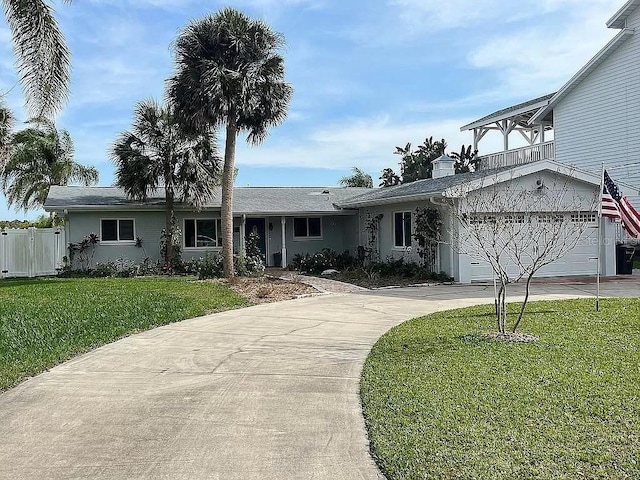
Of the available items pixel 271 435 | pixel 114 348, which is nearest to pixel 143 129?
pixel 114 348

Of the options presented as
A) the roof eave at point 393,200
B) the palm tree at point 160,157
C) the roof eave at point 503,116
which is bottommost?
the roof eave at point 393,200

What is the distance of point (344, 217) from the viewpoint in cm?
2530

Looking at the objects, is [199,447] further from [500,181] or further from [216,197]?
[216,197]

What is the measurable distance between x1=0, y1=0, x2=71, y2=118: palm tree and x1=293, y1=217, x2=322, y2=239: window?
1274 cm

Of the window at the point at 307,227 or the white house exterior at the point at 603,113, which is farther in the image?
the window at the point at 307,227

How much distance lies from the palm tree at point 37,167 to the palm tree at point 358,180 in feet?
83.6

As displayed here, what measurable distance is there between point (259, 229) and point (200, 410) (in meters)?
19.2

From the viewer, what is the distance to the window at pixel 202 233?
22.9 m

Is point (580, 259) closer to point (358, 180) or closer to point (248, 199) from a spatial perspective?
point (248, 199)

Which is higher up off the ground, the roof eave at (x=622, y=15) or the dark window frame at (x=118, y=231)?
the roof eave at (x=622, y=15)

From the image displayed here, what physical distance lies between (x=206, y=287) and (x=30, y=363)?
891 cm

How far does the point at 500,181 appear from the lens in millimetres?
16891

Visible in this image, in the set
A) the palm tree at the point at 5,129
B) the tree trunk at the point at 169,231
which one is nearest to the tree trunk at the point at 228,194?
the tree trunk at the point at 169,231

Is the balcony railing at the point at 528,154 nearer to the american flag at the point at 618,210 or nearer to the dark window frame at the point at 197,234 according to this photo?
the dark window frame at the point at 197,234
